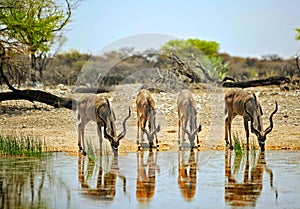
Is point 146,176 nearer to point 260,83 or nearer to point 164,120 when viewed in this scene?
point 164,120

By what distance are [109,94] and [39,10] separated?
4.88 m

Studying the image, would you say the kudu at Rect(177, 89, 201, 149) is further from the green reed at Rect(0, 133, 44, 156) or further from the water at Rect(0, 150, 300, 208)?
the green reed at Rect(0, 133, 44, 156)

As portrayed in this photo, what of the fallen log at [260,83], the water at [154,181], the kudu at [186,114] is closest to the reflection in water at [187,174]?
the water at [154,181]

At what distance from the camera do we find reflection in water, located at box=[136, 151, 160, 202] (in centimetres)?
930

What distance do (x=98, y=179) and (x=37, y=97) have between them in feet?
41.3

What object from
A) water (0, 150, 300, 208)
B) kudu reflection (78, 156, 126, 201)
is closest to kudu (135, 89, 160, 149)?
water (0, 150, 300, 208)

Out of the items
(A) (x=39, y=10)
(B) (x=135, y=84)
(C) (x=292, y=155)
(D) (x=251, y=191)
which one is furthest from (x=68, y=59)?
(D) (x=251, y=191)

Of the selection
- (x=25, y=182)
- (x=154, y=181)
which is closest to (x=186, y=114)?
(x=154, y=181)

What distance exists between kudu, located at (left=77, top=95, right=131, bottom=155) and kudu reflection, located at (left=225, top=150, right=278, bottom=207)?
7.80 ft

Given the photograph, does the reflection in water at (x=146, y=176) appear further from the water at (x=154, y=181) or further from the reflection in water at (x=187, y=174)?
the reflection in water at (x=187, y=174)

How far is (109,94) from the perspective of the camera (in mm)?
26672

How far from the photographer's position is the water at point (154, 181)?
873 centimetres

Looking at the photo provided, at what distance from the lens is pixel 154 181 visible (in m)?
10.6

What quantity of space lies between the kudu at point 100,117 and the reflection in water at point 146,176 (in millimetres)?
646
